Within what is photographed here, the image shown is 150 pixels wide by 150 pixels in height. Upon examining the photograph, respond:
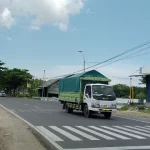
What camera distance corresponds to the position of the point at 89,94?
25.9 metres

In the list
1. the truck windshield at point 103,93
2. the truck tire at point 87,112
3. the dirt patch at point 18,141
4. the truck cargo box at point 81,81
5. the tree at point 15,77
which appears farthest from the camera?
the tree at point 15,77

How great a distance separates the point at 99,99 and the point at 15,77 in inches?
3203

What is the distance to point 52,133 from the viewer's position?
15172mm

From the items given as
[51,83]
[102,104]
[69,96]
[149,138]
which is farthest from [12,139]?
[51,83]

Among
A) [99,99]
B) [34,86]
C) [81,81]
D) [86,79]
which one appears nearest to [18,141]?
[99,99]

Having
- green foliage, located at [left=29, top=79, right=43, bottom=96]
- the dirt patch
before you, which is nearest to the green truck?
the dirt patch

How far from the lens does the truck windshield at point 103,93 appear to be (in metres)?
25.4

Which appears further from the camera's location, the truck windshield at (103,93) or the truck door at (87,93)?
the truck door at (87,93)

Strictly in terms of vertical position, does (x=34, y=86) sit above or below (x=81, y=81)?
above

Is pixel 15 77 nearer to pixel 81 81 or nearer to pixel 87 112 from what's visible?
pixel 81 81

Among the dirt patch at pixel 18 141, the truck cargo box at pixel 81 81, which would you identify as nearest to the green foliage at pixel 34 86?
the truck cargo box at pixel 81 81

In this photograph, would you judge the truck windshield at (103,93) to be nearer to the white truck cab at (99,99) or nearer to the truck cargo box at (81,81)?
the white truck cab at (99,99)

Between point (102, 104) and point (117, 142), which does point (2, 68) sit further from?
point (117, 142)

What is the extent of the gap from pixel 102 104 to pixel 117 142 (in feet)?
41.1
